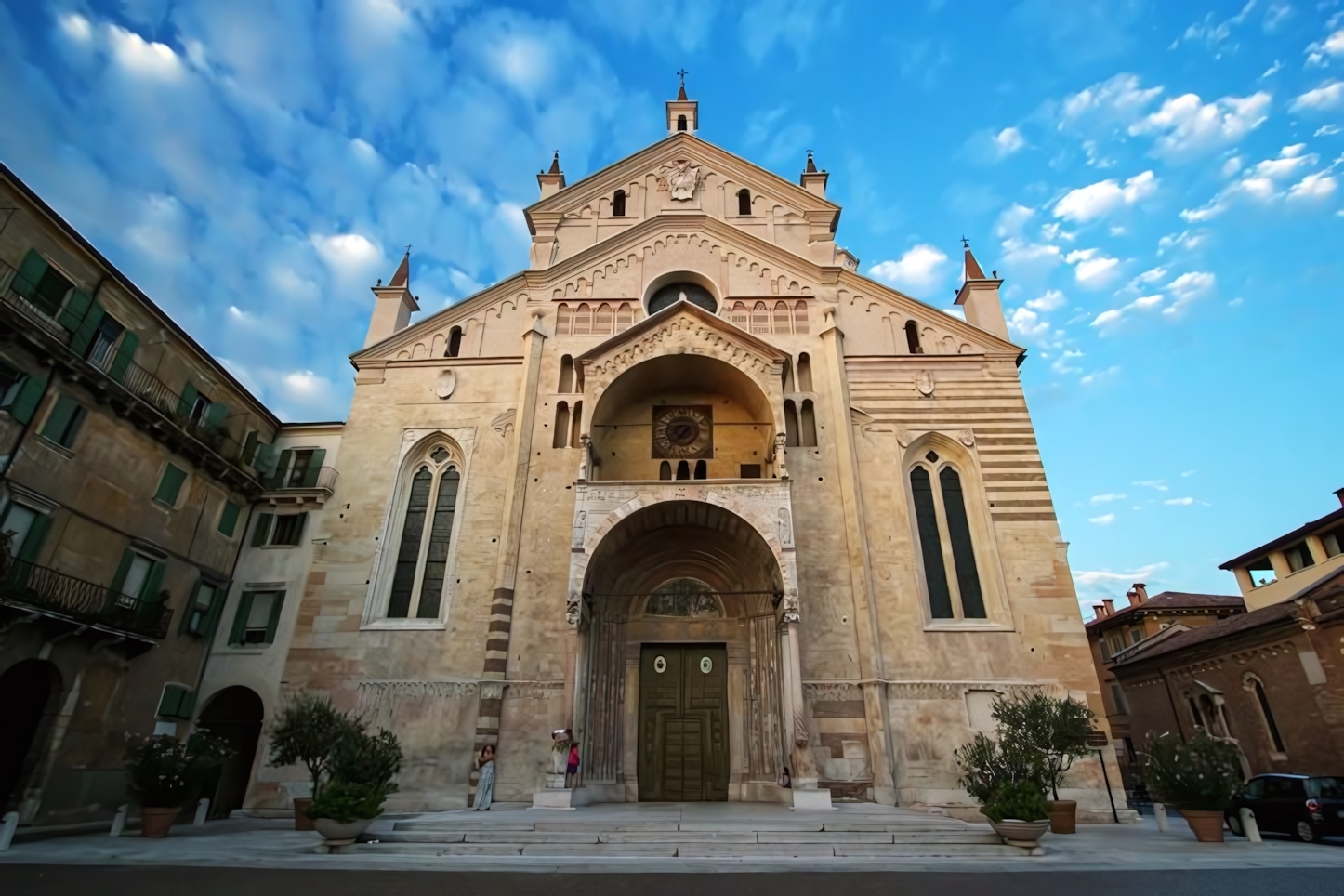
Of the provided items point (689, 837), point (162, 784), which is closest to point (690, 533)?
point (689, 837)

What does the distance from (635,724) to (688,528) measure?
5.50 m

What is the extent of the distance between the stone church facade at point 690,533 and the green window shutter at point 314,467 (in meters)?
1.38

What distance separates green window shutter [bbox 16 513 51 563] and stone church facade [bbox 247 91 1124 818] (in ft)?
19.4

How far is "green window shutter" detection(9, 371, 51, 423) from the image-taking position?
14.4 meters

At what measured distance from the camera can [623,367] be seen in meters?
19.9

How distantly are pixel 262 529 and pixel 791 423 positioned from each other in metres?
16.7

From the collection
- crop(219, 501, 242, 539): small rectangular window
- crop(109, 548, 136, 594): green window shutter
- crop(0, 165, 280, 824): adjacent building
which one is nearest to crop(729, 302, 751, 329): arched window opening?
crop(0, 165, 280, 824): adjacent building

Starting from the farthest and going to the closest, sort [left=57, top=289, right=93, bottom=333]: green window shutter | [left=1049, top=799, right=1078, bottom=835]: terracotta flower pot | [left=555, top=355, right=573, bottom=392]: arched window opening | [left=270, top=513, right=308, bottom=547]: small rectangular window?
1. [left=555, top=355, right=573, bottom=392]: arched window opening
2. [left=270, top=513, right=308, bottom=547]: small rectangular window
3. [left=57, top=289, right=93, bottom=333]: green window shutter
4. [left=1049, top=799, right=1078, bottom=835]: terracotta flower pot

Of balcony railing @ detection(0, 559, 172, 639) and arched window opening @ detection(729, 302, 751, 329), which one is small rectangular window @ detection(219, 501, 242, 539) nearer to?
balcony railing @ detection(0, 559, 172, 639)

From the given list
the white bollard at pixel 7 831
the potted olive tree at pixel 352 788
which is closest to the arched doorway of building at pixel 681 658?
the potted olive tree at pixel 352 788

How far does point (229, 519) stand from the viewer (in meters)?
20.3

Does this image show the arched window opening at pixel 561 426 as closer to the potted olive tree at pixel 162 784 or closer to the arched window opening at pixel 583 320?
the arched window opening at pixel 583 320

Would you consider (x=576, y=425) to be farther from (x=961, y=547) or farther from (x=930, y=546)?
(x=961, y=547)

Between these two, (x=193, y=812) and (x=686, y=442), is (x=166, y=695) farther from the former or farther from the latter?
(x=686, y=442)
